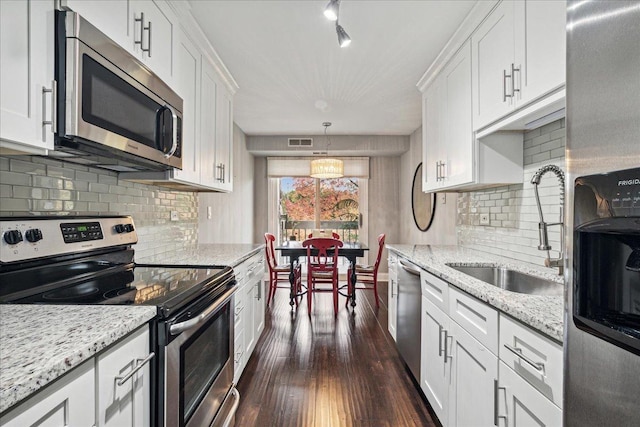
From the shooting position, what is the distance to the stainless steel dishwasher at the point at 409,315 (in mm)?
2109

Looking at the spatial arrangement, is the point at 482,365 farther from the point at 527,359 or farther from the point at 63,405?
the point at 63,405

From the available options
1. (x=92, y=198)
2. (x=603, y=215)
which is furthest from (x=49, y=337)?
(x=603, y=215)

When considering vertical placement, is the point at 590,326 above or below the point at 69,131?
below

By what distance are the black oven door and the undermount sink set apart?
1.41 metres

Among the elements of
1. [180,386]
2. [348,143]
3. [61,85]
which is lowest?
[180,386]

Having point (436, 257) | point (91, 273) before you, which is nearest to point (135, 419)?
point (91, 273)

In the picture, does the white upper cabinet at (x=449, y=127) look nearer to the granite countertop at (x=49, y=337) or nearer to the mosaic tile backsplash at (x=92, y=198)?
the granite countertop at (x=49, y=337)

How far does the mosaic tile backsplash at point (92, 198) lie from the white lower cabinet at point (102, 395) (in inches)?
31.5

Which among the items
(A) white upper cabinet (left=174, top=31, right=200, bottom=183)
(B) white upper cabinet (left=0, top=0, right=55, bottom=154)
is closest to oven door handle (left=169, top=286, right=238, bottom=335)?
(B) white upper cabinet (left=0, top=0, right=55, bottom=154)

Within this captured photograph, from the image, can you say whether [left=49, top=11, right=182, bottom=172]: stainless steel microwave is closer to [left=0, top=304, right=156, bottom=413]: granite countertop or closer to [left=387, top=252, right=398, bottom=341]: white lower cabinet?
[left=0, top=304, right=156, bottom=413]: granite countertop

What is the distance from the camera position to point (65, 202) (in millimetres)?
1440

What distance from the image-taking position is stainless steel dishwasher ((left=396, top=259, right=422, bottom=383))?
211 cm

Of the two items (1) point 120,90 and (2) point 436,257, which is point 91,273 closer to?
(1) point 120,90

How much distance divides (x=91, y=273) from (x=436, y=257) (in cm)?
205
